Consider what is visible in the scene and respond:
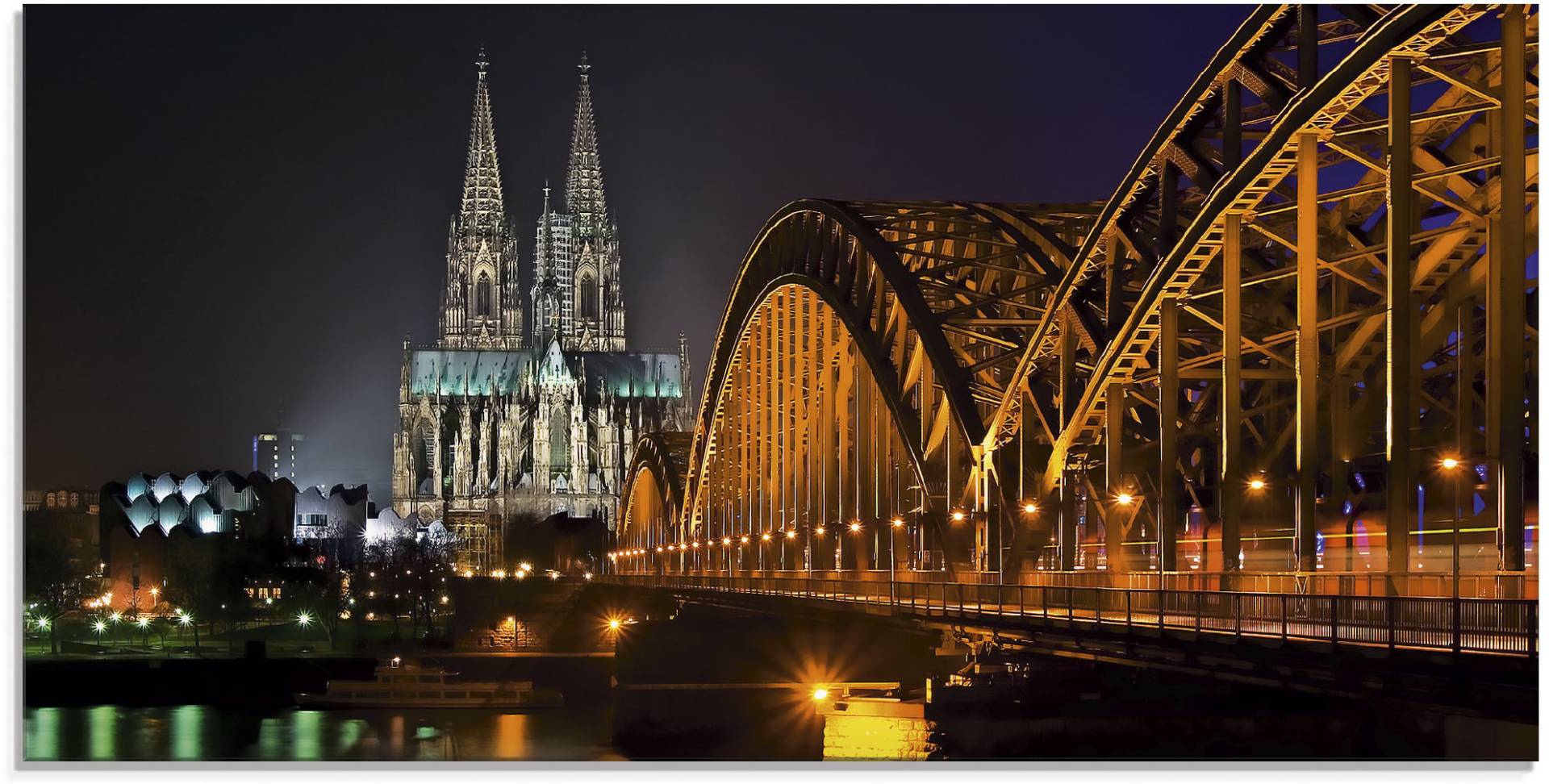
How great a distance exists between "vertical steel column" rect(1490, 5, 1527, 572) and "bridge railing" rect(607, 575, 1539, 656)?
124cm

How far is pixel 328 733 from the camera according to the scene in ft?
203

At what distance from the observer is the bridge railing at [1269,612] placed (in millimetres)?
22047

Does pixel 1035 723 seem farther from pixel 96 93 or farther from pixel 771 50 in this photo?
pixel 96 93

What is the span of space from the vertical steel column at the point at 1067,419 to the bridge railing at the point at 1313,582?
539 millimetres

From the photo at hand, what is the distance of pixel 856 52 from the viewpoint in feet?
102

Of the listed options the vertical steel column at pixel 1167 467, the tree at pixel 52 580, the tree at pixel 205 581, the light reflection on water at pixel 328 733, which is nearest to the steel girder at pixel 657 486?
the tree at pixel 205 581

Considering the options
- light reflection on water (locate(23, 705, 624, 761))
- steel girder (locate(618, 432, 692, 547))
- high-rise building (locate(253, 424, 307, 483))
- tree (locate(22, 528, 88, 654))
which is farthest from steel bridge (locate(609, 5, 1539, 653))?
steel girder (locate(618, 432, 692, 547))

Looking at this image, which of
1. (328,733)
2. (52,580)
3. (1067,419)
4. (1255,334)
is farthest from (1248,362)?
(52,580)

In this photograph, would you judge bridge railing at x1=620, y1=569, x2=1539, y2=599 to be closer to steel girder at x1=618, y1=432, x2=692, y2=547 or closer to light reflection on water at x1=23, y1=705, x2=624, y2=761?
light reflection on water at x1=23, y1=705, x2=624, y2=761

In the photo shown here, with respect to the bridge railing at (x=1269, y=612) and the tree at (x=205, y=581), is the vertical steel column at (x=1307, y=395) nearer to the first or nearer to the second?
the bridge railing at (x=1269, y=612)

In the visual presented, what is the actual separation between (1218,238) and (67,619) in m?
62.8

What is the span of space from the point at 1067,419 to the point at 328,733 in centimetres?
3029

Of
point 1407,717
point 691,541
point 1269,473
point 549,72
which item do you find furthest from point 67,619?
point 1407,717

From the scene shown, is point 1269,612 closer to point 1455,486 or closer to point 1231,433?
point 1455,486
